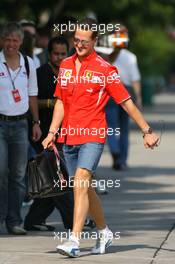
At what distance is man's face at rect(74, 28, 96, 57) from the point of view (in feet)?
29.7

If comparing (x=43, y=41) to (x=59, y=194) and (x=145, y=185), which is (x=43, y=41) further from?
(x=59, y=194)

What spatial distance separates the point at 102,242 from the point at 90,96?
1194 millimetres

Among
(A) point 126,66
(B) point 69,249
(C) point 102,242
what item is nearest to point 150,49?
(A) point 126,66

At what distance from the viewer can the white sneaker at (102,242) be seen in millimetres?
9281

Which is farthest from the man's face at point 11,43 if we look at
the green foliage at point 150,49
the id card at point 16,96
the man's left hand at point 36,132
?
the green foliage at point 150,49

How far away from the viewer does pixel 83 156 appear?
9039mm

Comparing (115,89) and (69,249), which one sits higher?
(115,89)

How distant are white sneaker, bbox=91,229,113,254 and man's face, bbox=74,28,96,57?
4.75ft

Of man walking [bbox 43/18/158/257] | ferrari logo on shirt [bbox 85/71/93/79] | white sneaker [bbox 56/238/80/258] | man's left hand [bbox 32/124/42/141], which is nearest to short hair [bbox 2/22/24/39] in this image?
man's left hand [bbox 32/124/42/141]

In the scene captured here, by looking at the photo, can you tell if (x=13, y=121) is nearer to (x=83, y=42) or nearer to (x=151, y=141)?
(x=83, y=42)

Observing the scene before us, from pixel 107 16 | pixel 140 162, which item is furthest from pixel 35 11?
pixel 140 162

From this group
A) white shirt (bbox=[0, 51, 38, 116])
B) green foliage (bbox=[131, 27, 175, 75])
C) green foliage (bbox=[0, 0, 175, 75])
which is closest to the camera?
white shirt (bbox=[0, 51, 38, 116])

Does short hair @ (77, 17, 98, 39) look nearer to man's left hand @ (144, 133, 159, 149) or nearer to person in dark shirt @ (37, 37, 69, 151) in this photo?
man's left hand @ (144, 133, 159, 149)

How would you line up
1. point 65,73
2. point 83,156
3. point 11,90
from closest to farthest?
1. point 83,156
2. point 65,73
3. point 11,90
